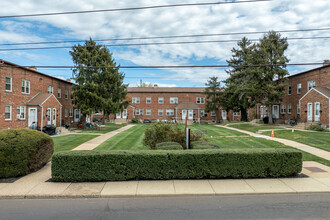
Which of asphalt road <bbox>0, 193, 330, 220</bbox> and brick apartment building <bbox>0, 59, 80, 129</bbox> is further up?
brick apartment building <bbox>0, 59, 80, 129</bbox>

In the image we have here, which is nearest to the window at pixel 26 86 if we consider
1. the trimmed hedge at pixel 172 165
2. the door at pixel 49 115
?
the door at pixel 49 115

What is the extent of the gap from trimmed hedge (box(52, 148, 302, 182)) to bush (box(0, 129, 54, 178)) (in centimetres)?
127

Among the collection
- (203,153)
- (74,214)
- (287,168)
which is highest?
(203,153)

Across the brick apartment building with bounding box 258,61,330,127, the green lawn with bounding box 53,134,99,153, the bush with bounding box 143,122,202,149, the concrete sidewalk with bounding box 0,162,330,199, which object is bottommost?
the concrete sidewalk with bounding box 0,162,330,199

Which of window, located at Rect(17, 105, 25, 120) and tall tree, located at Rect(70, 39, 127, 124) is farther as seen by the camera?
tall tree, located at Rect(70, 39, 127, 124)

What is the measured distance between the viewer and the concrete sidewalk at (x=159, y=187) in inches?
246

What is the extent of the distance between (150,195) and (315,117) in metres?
25.0

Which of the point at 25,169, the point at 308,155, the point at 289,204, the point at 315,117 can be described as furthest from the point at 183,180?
the point at 315,117

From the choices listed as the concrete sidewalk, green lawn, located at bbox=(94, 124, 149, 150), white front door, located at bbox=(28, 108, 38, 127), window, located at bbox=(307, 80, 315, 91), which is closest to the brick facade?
white front door, located at bbox=(28, 108, 38, 127)

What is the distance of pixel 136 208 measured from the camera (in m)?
5.45

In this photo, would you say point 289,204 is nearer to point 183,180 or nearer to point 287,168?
point 287,168

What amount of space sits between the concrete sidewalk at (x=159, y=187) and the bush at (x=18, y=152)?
1.37ft

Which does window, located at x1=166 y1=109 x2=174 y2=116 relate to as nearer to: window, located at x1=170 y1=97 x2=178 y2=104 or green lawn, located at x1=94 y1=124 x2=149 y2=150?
window, located at x1=170 y1=97 x2=178 y2=104

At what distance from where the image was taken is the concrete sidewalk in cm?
624
